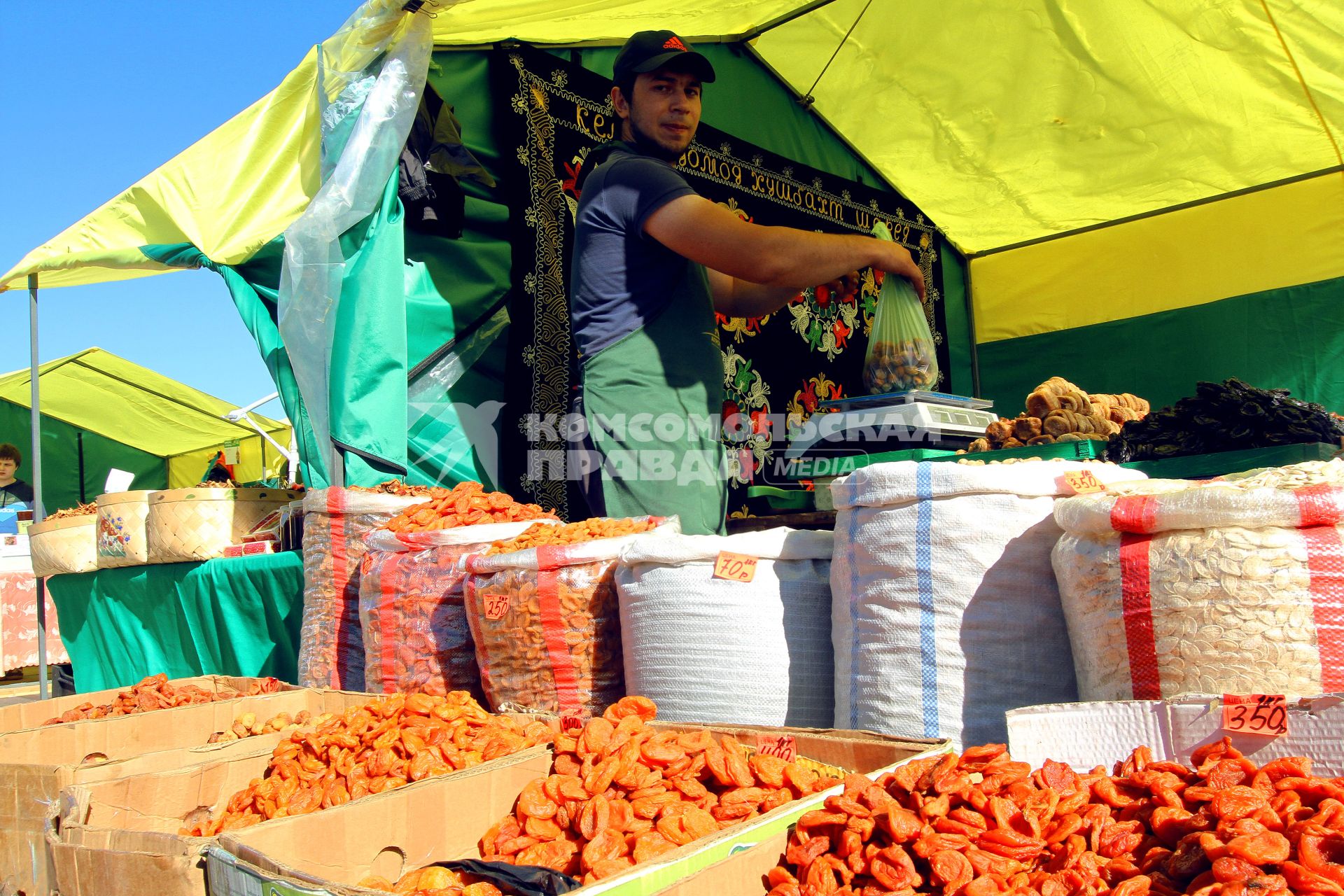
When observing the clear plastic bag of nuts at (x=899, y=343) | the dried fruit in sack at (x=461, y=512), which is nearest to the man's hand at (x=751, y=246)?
the clear plastic bag of nuts at (x=899, y=343)

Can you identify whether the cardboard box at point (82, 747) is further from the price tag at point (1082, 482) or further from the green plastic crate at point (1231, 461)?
the green plastic crate at point (1231, 461)

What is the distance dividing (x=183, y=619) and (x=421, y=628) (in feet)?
5.70

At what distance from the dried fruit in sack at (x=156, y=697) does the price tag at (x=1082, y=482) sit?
1870 mm

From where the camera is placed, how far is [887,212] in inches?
209

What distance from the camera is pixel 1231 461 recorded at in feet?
6.27

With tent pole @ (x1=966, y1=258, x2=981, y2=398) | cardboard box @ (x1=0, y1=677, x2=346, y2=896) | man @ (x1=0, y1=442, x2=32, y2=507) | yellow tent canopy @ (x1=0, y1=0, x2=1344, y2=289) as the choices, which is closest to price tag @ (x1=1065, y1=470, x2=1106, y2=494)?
cardboard box @ (x1=0, y1=677, x2=346, y2=896)

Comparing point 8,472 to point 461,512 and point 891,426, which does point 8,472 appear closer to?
point 461,512

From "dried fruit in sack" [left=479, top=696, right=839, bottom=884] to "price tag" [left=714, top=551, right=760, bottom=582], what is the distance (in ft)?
1.07

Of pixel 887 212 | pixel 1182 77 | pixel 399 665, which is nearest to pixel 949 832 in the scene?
pixel 399 665

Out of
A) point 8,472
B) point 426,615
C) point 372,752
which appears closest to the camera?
point 372,752

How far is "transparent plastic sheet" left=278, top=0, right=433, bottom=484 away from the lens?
2852mm

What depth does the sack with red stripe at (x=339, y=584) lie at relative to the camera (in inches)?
102

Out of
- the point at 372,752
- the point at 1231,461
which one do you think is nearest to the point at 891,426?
the point at 1231,461

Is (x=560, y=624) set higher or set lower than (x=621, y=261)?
lower
